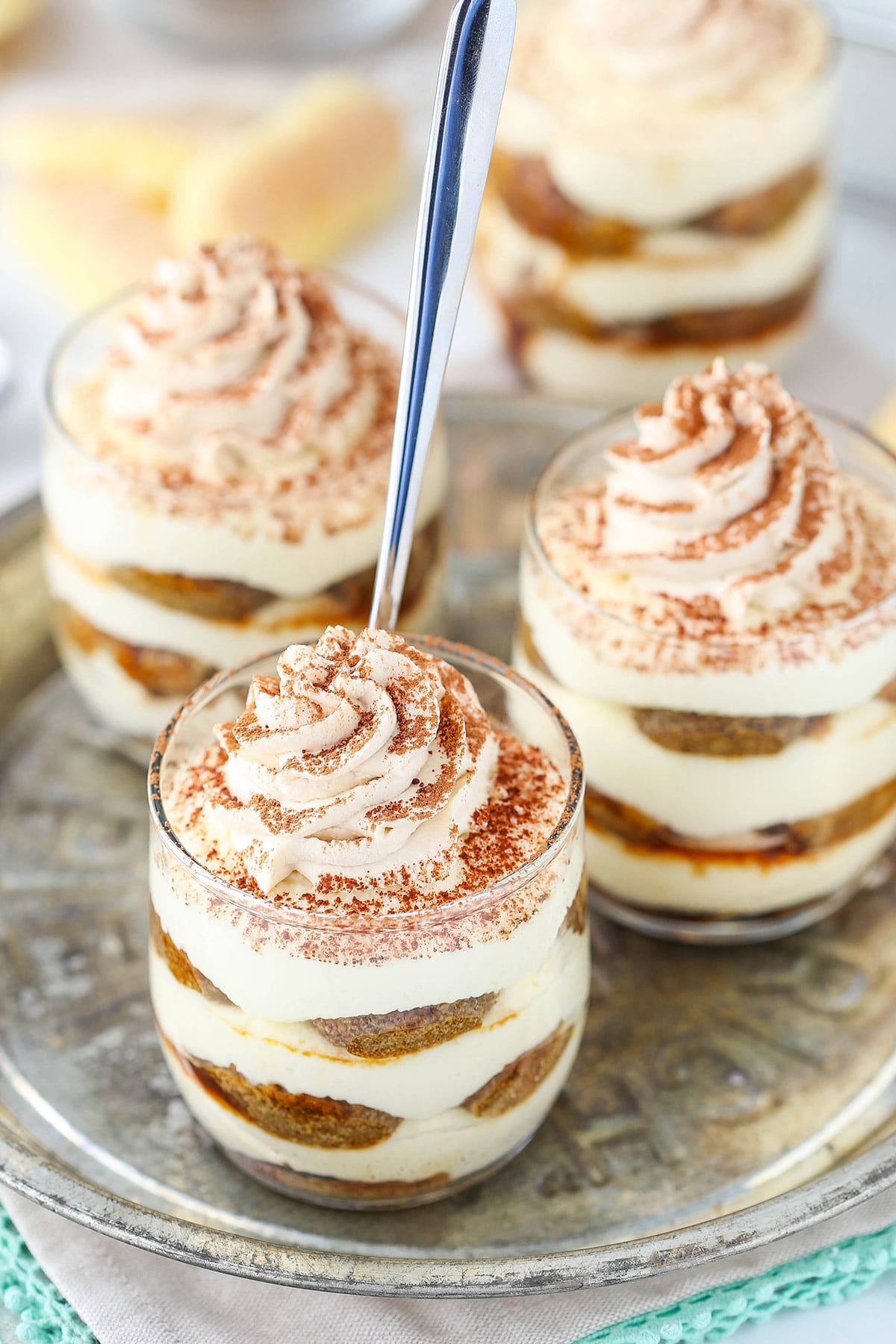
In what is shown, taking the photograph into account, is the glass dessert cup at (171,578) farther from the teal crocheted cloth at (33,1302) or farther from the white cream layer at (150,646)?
the teal crocheted cloth at (33,1302)

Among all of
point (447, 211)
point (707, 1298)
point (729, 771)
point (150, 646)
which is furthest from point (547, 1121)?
point (447, 211)

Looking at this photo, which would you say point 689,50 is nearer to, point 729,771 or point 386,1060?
point 729,771

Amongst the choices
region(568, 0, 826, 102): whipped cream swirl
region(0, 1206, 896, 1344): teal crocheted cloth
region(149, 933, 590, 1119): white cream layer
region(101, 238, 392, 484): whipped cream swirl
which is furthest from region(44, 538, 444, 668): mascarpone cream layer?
region(568, 0, 826, 102): whipped cream swirl

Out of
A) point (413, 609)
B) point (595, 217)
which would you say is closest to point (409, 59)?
point (595, 217)

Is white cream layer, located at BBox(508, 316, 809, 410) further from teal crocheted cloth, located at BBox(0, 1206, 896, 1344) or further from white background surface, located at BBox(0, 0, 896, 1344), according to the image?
teal crocheted cloth, located at BBox(0, 1206, 896, 1344)

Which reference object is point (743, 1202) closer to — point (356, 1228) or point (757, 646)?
point (356, 1228)

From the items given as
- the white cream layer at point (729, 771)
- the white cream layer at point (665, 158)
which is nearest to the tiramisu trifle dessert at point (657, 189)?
the white cream layer at point (665, 158)
